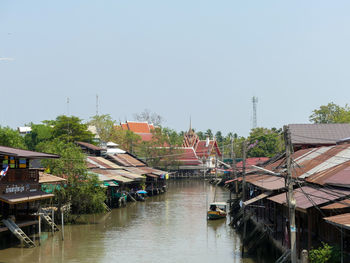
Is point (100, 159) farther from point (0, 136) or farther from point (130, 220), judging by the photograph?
point (130, 220)

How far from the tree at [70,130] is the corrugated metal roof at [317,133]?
37293 millimetres

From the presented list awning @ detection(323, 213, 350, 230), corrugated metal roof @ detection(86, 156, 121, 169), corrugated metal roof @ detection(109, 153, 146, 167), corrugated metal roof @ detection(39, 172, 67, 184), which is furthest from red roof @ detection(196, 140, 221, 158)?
awning @ detection(323, 213, 350, 230)

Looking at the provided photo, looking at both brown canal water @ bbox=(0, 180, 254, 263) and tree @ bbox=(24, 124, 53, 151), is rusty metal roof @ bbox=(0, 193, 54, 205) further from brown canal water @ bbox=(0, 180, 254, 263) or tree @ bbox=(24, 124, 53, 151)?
tree @ bbox=(24, 124, 53, 151)

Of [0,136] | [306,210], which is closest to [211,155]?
[0,136]

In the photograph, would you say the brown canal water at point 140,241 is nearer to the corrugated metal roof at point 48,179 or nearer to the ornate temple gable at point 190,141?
the corrugated metal roof at point 48,179

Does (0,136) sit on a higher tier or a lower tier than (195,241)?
higher

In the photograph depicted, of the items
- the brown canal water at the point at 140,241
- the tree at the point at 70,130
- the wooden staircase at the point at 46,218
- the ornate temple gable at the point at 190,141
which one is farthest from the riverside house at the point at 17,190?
the ornate temple gable at the point at 190,141

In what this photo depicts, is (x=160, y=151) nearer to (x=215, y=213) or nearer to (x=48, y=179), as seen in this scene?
(x=215, y=213)

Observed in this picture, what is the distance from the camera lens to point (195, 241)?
31.0m

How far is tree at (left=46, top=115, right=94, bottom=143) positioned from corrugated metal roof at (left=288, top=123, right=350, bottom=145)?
122 feet

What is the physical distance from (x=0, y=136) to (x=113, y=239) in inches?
1064

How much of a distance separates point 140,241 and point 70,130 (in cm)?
4186

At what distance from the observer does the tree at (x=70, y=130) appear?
225ft

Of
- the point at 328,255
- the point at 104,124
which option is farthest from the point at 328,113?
the point at 328,255
